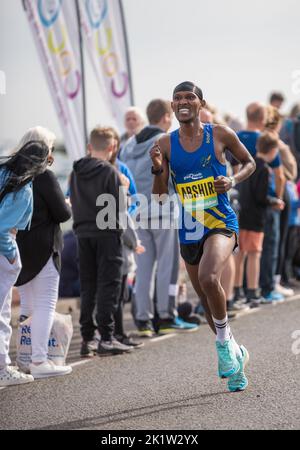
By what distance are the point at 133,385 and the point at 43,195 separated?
1.68m

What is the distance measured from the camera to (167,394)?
734 centimetres

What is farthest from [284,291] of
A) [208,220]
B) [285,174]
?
[208,220]

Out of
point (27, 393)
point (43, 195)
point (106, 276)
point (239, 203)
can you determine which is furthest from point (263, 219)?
point (27, 393)

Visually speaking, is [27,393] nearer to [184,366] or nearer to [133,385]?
[133,385]

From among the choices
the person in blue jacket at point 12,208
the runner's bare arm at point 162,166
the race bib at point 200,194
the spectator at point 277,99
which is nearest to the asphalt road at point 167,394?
the person in blue jacket at point 12,208

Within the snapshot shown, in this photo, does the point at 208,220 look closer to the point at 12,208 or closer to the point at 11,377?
the point at 12,208

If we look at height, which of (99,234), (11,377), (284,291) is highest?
Answer: (99,234)

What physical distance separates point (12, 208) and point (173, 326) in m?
3.28

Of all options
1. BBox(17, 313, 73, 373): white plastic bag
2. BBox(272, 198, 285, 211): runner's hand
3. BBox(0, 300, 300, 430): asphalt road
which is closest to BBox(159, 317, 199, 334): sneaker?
BBox(0, 300, 300, 430): asphalt road

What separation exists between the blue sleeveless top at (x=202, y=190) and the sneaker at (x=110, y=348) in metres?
2.11

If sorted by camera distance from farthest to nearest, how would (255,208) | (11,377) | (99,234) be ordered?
(255,208), (99,234), (11,377)

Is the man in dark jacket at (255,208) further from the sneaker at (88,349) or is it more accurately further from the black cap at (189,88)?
the black cap at (189,88)

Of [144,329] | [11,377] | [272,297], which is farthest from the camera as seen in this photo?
[272,297]

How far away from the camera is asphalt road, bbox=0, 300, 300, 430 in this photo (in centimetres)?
638
